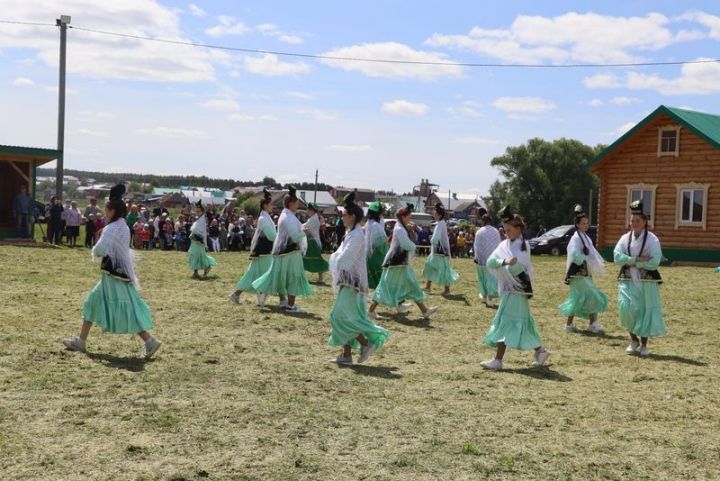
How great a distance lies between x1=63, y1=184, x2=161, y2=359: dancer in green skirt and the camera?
9.84 m

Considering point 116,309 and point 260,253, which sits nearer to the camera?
point 116,309

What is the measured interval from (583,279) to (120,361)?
7469 millimetres

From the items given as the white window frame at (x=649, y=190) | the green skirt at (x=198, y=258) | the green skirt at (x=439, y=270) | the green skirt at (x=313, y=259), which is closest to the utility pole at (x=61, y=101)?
the green skirt at (x=198, y=258)

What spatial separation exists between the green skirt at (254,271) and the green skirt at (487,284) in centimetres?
436

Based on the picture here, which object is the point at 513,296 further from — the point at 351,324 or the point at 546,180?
the point at 546,180

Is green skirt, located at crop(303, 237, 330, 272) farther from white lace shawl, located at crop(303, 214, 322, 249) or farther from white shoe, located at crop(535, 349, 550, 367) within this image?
white shoe, located at crop(535, 349, 550, 367)

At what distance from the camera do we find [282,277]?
14359 mm

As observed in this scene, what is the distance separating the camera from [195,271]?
19.8 m

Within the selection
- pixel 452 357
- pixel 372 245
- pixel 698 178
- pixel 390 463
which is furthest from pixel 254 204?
pixel 390 463

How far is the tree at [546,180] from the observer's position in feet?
234

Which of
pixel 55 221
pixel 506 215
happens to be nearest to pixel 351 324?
pixel 506 215

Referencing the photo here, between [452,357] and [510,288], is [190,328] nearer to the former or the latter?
[452,357]

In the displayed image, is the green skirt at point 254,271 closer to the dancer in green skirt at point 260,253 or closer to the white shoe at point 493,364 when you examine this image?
the dancer in green skirt at point 260,253

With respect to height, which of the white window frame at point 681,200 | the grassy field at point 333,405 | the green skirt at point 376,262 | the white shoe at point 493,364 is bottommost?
the grassy field at point 333,405
